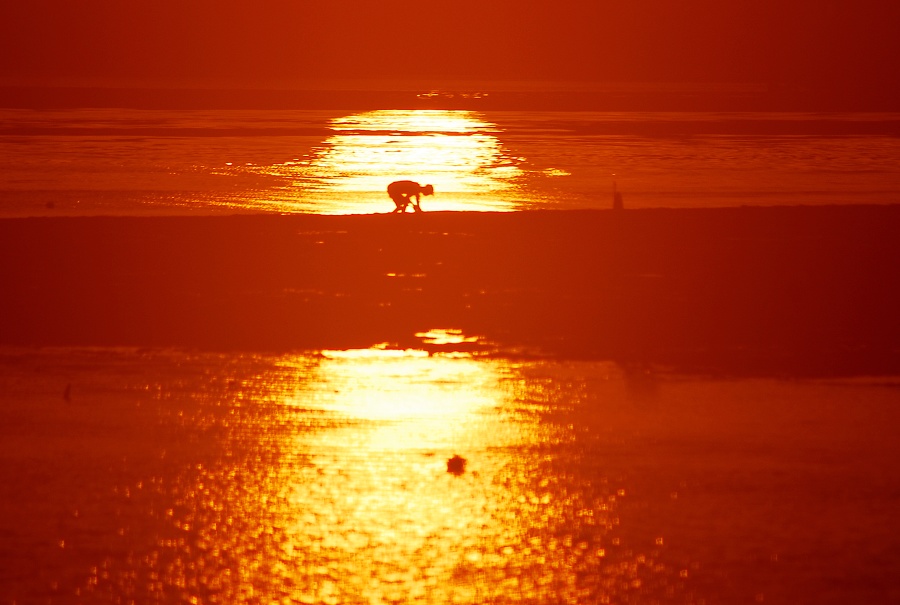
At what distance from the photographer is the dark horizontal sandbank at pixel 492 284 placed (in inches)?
491

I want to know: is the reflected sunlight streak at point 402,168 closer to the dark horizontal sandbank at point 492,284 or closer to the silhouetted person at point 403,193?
the silhouetted person at point 403,193

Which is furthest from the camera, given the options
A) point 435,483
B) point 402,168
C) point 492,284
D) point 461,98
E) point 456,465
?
point 461,98

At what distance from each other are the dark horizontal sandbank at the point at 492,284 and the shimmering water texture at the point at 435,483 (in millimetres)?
1007

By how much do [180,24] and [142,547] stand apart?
345 ft

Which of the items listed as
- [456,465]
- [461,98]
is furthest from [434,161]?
[461,98]

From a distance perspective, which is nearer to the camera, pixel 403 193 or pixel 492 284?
pixel 492 284

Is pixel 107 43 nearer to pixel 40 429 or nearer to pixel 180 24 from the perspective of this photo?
pixel 180 24

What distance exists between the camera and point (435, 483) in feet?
27.8

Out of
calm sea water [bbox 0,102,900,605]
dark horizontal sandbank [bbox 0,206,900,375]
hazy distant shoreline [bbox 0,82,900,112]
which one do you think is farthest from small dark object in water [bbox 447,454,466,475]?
hazy distant shoreline [bbox 0,82,900,112]

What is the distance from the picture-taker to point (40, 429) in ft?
31.8

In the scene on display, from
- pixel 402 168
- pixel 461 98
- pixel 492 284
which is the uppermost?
pixel 461 98

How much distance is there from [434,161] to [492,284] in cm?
1443

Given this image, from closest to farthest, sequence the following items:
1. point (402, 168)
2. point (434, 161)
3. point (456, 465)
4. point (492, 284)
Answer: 1. point (456, 465)
2. point (492, 284)
3. point (402, 168)
4. point (434, 161)

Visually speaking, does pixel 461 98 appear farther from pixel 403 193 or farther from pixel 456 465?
pixel 456 465
